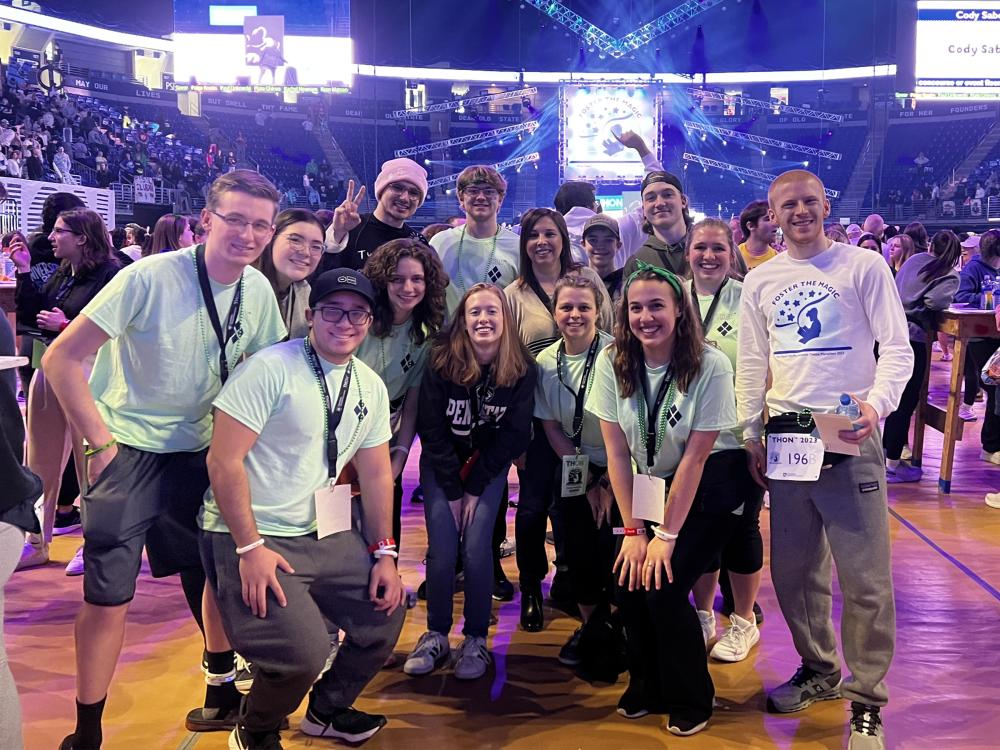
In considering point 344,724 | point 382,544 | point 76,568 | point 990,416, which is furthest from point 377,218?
point 990,416

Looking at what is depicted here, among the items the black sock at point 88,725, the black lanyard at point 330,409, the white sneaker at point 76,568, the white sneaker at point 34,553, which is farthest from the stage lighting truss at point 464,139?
the black sock at point 88,725

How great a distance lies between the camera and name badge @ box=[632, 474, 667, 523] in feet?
7.95

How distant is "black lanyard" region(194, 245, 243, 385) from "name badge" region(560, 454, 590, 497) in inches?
46.7

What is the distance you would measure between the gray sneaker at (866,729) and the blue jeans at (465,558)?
117 centimetres

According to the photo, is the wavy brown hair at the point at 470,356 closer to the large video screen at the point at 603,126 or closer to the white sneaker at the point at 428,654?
the white sneaker at the point at 428,654

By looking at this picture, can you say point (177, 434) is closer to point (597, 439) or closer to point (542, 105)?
point (597, 439)

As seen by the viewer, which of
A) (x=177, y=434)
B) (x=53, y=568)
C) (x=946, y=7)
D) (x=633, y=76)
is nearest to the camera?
(x=177, y=434)

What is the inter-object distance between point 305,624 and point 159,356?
0.79 metres

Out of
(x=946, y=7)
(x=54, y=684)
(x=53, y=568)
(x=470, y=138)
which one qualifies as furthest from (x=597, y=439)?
(x=470, y=138)

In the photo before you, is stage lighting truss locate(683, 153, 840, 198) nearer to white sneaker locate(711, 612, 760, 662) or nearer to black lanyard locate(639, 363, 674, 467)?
white sneaker locate(711, 612, 760, 662)

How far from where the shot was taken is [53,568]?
3.83 m

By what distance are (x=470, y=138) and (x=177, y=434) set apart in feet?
67.4

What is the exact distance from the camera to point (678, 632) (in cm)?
240

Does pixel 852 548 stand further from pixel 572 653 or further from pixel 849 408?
pixel 572 653
